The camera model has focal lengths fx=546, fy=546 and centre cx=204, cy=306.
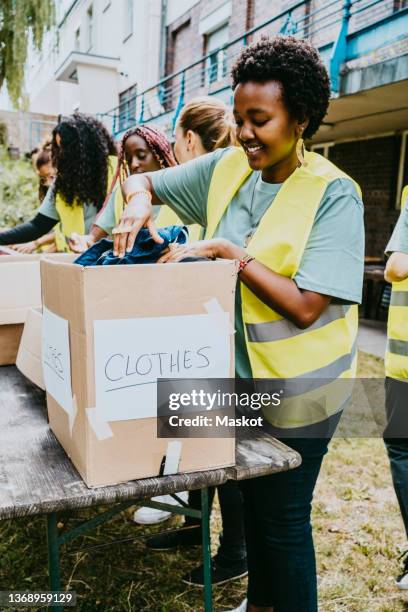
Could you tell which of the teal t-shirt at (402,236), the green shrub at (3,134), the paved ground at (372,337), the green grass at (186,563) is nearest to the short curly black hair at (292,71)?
the teal t-shirt at (402,236)

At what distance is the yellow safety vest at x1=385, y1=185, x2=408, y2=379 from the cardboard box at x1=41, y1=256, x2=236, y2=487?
92 centimetres

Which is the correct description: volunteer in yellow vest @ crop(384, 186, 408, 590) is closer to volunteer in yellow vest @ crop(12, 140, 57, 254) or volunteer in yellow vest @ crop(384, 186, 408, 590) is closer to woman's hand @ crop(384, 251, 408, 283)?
woman's hand @ crop(384, 251, 408, 283)

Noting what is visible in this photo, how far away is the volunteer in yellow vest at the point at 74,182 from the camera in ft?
9.26

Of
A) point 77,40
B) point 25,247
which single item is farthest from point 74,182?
point 77,40

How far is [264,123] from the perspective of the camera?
1178 millimetres

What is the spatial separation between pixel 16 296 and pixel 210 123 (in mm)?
960

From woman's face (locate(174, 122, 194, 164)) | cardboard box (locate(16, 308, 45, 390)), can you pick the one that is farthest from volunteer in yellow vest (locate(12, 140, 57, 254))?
cardboard box (locate(16, 308, 45, 390))

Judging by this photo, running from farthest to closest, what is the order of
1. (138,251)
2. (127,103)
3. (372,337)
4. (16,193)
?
1. (16,193)
2. (372,337)
3. (127,103)
4. (138,251)

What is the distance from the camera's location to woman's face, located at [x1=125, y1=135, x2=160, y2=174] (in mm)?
2217

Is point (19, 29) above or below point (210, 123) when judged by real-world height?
above

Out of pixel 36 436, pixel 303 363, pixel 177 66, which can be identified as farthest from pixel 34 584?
pixel 177 66

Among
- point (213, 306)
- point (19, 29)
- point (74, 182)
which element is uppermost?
point (19, 29)

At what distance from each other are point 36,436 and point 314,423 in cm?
64

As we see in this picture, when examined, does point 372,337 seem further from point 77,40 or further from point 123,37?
point 77,40
